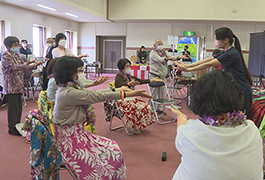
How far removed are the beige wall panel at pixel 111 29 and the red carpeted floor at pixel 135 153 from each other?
1104 cm

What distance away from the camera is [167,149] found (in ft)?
12.2

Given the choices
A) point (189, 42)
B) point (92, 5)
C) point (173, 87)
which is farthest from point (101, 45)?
point (173, 87)

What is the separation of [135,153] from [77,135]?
158cm

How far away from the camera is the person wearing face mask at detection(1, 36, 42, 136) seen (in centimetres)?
392

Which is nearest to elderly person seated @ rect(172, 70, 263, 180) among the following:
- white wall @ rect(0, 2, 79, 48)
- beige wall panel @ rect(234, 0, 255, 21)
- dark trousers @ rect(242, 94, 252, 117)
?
dark trousers @ rect(242, 94, 252, 117)

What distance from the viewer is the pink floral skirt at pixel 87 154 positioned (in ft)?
6.56

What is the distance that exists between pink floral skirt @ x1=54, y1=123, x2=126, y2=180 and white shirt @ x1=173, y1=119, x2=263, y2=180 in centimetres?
96

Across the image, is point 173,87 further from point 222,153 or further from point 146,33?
point 146,33

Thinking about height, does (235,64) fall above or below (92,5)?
below

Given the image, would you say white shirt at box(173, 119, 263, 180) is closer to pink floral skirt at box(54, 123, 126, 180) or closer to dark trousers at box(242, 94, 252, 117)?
pink floral skirt at box(54, 123, 126, 180)

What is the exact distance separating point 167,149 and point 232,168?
104 inches

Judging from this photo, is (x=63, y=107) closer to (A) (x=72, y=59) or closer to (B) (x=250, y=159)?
(A) (x=72, y=59)

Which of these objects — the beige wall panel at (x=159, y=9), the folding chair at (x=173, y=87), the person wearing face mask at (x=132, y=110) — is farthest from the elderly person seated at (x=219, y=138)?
the beige wall panel at (x=159, y=9)

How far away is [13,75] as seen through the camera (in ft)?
13.3
